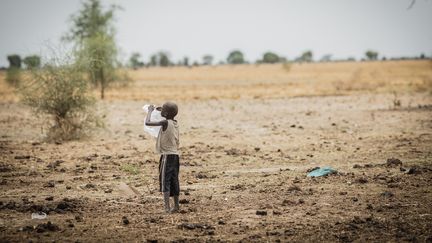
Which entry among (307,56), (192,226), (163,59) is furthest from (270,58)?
(192,226)

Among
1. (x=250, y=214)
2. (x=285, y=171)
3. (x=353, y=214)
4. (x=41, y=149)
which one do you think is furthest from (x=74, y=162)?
(x=353, y=214)

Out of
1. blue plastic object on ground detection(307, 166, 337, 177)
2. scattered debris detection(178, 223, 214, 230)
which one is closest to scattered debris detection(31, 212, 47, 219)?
scattered debris detection(178, 223, 214, 230)

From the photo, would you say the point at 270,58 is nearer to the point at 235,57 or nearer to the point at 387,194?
the point at 235,57

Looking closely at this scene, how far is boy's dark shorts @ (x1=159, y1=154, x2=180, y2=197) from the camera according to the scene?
259 inches

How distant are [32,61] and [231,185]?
867 cm

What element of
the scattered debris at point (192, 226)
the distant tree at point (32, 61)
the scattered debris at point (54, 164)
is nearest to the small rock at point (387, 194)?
the scattered debris at point (192, 226)

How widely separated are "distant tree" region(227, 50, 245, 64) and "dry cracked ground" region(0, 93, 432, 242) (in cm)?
12543

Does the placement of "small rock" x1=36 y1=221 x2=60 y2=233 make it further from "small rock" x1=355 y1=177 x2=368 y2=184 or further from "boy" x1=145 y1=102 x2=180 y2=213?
"small rock" x1=355 y1=177 x2=368 y2=184

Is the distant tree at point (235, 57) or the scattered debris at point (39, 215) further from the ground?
the distant tree at point (235, 57)

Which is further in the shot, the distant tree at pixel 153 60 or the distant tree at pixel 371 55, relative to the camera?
the distant tree at pixel 371 55

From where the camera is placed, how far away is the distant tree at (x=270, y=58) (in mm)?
133000

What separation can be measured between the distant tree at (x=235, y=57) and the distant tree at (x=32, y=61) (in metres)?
128

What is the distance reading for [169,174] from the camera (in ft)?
21.7

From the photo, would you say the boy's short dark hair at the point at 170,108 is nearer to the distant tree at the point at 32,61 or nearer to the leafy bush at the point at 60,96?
the leafy bush at the point at 60,96
